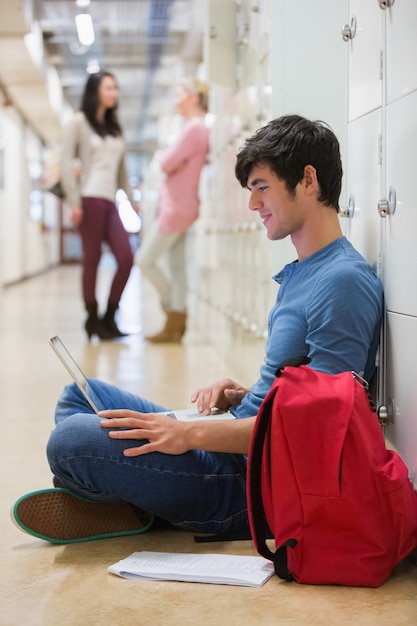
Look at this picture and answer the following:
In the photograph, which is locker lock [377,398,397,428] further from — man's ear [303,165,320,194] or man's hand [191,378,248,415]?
man's ear [303,165,320,194]

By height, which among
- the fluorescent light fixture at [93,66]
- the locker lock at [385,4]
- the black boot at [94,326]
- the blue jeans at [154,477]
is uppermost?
the fluorescent light fixture at [93,66]

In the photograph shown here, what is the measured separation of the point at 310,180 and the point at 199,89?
4567mm

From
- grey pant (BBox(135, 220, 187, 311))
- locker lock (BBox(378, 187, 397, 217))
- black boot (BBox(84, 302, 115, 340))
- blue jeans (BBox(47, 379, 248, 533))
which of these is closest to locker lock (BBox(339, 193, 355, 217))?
locker lock (BBox(378, 187, 397, 217))

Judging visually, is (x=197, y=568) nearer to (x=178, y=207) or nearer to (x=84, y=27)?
(x=178, y=207)

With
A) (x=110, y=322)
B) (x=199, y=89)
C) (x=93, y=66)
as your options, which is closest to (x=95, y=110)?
(x=199, y=89)

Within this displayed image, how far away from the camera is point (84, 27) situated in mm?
11289

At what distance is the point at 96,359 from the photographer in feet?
18.5

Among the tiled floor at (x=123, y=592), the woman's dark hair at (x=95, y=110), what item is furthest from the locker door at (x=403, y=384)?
the woman's dark hair at (x=95, y=110)

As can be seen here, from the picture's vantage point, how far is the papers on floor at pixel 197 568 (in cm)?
193

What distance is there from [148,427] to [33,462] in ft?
3.81

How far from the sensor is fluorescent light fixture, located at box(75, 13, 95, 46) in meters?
10.8

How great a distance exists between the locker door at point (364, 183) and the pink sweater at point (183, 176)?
373 centimetres

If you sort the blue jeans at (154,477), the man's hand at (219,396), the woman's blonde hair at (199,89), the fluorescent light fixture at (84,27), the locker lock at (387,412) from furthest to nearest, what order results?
1. the fluorescent light fixture at (84,27)
2. the woman's blonde hair at (199,89)
3. the man's hand at (219,396)
4. the locker lock at (387,412)
5. the blue jeans at (154,477)

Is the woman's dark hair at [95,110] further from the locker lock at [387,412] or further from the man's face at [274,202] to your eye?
the locker lock at [387,412]
